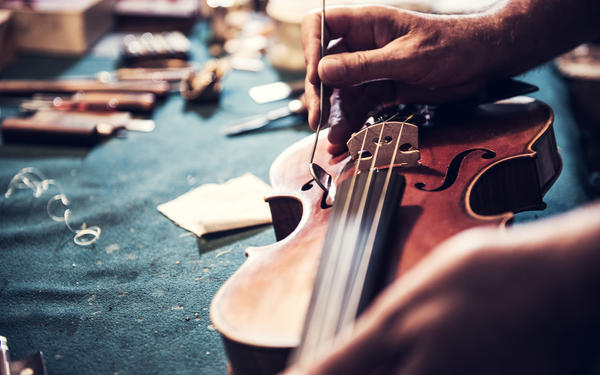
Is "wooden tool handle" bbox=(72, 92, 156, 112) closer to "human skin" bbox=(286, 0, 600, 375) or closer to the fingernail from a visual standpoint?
the fingernail

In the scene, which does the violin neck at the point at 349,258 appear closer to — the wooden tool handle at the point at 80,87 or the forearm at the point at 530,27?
the forearm at the point at 530,27

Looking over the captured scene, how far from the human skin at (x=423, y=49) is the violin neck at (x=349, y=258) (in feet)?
0.80

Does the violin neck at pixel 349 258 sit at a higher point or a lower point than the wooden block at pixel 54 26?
higher

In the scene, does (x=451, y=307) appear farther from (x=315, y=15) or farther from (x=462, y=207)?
(x=315, y=15)

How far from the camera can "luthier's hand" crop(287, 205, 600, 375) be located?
0.35 metres

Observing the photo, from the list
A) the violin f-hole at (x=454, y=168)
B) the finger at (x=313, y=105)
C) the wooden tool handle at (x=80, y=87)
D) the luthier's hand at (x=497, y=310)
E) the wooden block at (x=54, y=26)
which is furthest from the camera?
the wooden block at (x=54, y=26)

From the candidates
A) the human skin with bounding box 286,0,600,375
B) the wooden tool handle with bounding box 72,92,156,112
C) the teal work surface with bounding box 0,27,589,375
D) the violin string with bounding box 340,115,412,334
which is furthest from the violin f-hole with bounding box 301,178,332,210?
the wooden tool handle with bounding box 72,92,156,112

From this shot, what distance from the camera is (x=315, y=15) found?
97 centimetres

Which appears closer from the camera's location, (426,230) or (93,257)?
(426,230)

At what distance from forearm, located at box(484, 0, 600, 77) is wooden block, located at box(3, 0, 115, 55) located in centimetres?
161

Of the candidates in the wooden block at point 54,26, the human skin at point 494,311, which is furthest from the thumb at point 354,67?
the wooden block at point 54,26

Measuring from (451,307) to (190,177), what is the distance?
94cm

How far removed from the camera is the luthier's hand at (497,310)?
35 cm

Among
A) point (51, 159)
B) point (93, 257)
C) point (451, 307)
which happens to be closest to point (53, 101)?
point (51, 159)
